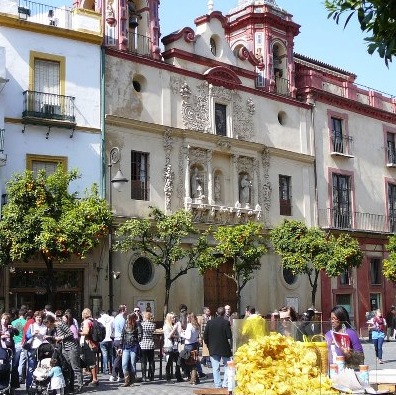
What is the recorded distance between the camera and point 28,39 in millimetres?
24594

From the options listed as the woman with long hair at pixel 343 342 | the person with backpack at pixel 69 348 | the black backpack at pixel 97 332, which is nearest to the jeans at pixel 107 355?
the black backpack at pixel 97 332

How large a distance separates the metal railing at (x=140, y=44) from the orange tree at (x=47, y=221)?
24.1ft

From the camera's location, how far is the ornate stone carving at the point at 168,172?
27.4 metres

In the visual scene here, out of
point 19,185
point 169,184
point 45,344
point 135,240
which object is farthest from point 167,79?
point 45,344

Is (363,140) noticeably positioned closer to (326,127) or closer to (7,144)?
(326,127)

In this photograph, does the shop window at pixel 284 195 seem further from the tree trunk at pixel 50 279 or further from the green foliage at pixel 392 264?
the tree trunk at pixel 50 279

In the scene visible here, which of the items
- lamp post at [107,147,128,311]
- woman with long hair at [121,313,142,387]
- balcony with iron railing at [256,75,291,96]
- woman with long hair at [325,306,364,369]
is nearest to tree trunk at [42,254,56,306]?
lamp post at [107,147,128,311]

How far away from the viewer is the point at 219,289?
29.1 meters

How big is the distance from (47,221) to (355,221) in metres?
17.8

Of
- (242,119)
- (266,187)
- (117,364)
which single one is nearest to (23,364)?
(117,364)

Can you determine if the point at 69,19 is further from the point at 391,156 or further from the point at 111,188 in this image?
the point at 391,156

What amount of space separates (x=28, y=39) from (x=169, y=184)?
726 centimetres

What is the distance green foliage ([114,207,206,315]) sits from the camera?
23.9m

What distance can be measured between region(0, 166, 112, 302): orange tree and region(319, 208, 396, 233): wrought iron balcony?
535 inches
